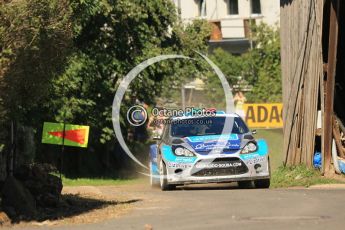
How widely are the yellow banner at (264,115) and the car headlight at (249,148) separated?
20.5 m

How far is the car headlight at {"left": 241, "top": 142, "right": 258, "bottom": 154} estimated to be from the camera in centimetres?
1537

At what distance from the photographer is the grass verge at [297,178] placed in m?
16.5

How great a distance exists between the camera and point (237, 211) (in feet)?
36.6

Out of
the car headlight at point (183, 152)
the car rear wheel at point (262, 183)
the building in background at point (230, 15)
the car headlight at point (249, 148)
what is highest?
the building in background at point (230, 15)

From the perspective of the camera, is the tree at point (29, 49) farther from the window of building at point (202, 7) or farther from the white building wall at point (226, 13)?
the window of building at point (202, 7)

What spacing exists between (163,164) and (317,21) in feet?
16.6

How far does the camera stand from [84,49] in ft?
84.2

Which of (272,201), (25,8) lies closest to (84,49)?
(272,201)

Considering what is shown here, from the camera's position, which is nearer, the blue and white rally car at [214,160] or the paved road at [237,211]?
the paved road at [237,211]

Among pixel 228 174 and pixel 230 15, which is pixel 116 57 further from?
pixel 230 15

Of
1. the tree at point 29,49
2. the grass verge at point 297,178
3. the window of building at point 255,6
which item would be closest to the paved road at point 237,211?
the tree at point 29,49

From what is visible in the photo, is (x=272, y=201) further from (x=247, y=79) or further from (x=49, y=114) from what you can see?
(x=247, y=79)
